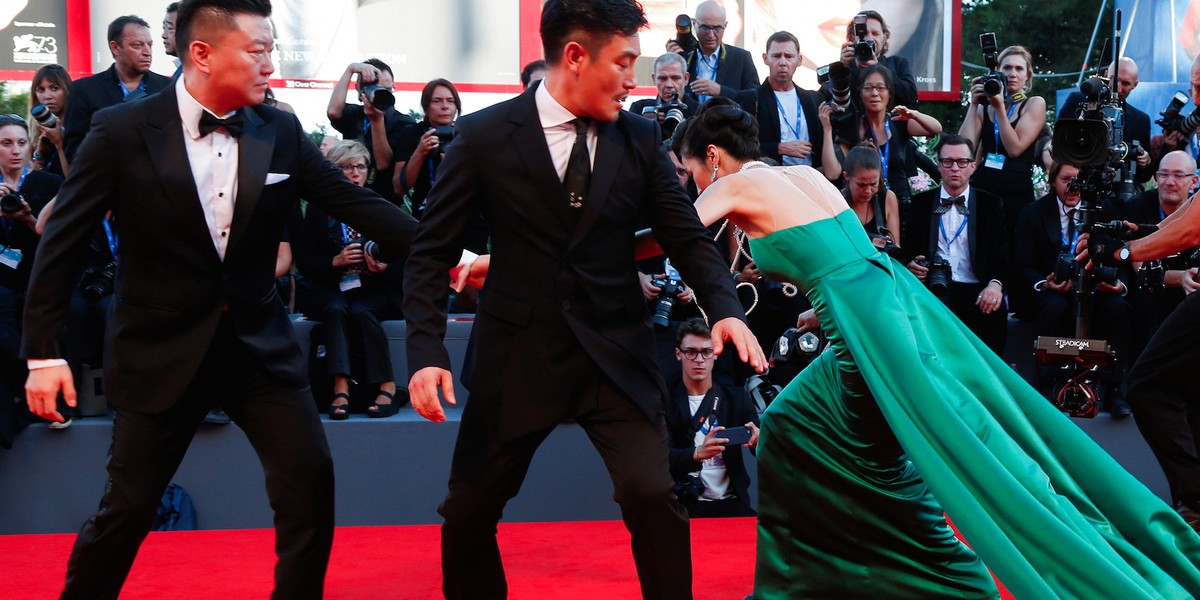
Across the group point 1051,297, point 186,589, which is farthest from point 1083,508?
point 1051,297

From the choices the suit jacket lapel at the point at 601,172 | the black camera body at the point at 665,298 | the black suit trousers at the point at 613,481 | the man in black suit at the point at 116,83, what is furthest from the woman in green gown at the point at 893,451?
the man in black suit at the point at 116,83

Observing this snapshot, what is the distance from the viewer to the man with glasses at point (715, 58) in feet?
22.6

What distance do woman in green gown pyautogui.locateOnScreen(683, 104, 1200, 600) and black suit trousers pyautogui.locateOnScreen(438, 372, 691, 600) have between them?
1.73 ft

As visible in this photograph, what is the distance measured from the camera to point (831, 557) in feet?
11.2

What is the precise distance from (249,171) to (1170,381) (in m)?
3.40

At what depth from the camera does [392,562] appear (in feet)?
14.0

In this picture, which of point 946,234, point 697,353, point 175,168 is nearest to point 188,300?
point 175,168

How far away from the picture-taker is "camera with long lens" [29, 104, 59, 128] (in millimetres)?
5891

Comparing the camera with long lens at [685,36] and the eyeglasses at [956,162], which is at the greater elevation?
the camera with long lens at [685,36]

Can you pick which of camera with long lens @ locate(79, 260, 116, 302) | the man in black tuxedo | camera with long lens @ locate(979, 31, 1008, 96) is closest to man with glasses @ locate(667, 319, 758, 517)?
the man in black tuxedo

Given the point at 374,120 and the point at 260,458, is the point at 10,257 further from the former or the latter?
the point at 260,458

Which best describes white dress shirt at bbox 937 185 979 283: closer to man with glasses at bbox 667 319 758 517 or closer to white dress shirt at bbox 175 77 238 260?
man with glasses at bbox 667 319 758 517

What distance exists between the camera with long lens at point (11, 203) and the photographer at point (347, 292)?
1183 mm

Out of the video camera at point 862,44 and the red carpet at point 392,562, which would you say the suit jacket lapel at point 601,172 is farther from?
the video camera at point 862,44
